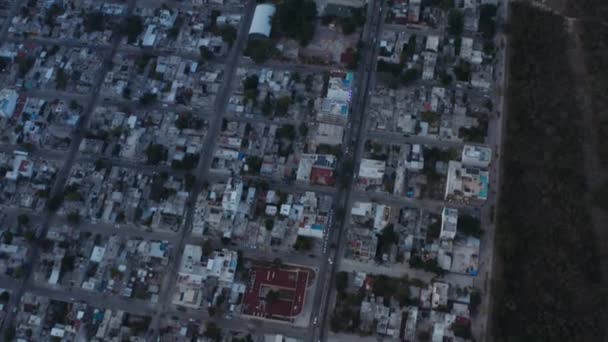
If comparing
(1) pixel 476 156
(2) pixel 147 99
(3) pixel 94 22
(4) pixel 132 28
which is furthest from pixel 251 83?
(1) pixel 476 156

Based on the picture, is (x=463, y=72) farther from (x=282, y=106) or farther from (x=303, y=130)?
Result: (x=282, y=106)

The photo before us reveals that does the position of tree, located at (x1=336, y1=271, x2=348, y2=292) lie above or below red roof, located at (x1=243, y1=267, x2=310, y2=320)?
above

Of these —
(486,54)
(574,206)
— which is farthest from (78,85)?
(574,206)

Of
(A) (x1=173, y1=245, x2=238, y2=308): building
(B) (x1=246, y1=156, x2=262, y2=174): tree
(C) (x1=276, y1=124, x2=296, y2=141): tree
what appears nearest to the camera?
(A) (x1=173, y1=245, x2=238, y2=308): building

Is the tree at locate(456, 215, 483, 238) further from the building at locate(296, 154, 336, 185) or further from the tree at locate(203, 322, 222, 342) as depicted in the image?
the tree at locate(203, 322, 222, 342)

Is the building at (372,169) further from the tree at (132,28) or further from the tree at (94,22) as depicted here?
the tree at (94,22)

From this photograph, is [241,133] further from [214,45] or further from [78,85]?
[78,85]

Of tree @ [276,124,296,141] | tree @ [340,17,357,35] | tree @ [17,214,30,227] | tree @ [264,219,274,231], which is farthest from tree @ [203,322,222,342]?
tree @ [340,17,357,35]

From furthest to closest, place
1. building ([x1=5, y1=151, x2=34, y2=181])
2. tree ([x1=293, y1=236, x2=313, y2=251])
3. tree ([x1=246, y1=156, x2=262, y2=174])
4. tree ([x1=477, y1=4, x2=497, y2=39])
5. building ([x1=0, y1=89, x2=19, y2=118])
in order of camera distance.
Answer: building ([x1=0, y1=89, x2=19, y2=118]), tree ([x1=477, y1=4, x2=497, y2=39]), building ([x1=5, y1=151, x2=34, y2=181]), tree ([x1=246, y1=156, x2=262, y2=174]), tree ([x1=293, y1=236, x2=313, y2=251])

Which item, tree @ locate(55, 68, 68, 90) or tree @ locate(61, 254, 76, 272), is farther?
tree @ locate(55, 68, 68, 90)
